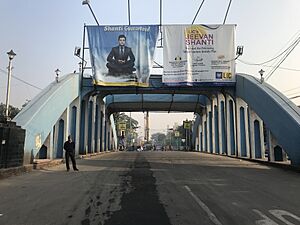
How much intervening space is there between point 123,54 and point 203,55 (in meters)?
6.01

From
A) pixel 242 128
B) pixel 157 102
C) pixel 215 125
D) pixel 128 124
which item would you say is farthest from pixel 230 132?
pixel 128 124

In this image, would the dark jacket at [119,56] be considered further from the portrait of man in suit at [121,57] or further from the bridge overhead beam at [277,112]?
→ the bridge overhead beam at [277,112]

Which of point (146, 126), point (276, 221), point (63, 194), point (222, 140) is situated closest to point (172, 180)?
point (63, 194)

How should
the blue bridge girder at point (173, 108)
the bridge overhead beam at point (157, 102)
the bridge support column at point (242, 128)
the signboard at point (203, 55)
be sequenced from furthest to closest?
the bridge overhead beam at point (157, 102), the bridge support column at point (242, 128), the signboard at point (203, 55), the blue bridge girder at point (173, 108)

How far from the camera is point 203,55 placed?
25203 millimetres

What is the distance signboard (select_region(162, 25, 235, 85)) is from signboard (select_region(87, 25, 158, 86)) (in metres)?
1.91

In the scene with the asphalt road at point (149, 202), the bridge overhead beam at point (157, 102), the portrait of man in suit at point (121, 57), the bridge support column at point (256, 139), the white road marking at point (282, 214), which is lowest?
the white road marking at point (282, 214)

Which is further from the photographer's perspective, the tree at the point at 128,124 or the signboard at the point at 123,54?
the tree at the point at 128,124

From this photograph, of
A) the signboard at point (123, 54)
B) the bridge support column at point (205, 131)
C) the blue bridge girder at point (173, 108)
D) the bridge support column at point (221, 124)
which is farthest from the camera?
the bridge support column at point (205, 131)

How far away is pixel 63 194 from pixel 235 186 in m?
5.42

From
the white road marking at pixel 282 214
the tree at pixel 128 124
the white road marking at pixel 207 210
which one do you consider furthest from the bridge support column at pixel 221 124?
the tree at pixel 128 124

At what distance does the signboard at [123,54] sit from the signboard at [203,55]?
1911mm

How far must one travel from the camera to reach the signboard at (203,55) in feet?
82.6

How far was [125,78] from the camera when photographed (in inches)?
1013
